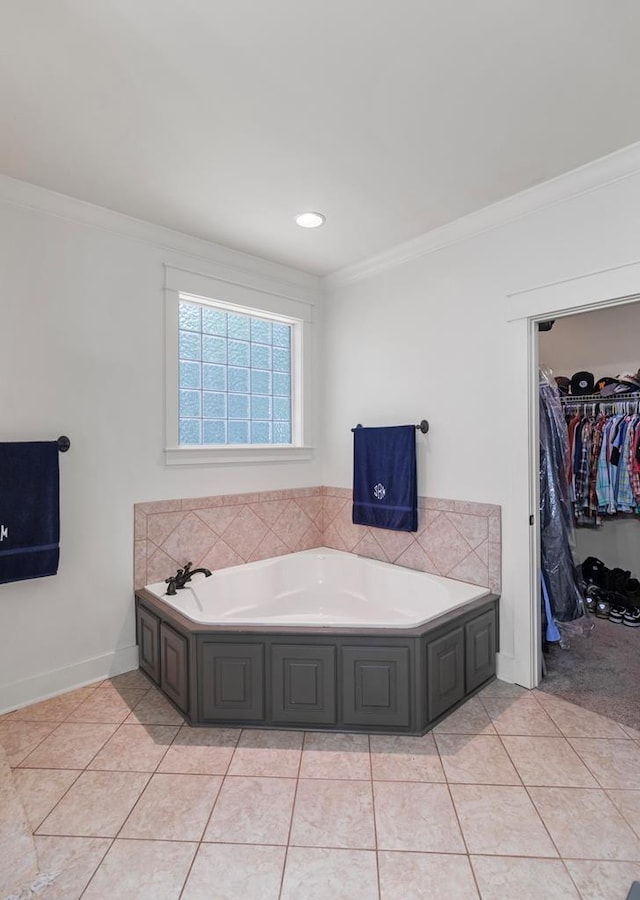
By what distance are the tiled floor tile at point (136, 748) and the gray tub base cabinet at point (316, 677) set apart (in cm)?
15

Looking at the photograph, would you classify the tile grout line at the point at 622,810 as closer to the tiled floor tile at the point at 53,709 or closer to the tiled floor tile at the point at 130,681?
the tiled floor tile at the point at 130,681

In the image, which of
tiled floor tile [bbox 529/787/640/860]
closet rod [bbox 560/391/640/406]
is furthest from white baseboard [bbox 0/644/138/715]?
closet rod [bbox 560/391/640/406]

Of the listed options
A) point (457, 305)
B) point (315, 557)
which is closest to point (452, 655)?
point (315, 557)

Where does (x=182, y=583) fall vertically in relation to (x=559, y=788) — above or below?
above

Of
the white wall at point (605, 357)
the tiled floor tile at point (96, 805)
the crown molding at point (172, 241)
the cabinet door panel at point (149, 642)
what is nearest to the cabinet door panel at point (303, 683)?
the tiled floor tile at point (96, 805)

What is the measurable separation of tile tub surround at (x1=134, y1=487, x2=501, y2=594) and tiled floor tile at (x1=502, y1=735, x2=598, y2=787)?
769 mm

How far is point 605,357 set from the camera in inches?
158

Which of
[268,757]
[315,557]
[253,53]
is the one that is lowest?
[268,757]

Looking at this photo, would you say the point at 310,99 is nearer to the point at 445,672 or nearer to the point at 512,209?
the point at 512,209

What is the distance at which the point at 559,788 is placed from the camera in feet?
5.87

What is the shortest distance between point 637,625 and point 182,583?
10.5ft

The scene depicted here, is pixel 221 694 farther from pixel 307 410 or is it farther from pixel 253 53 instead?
pixel 253 53

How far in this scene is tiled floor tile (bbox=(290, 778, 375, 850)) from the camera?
1.57 meters

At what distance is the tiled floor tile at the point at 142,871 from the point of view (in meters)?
1.38
